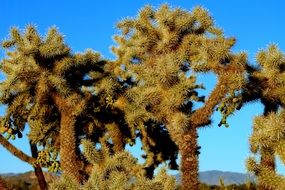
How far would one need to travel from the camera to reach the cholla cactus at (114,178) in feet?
27.1

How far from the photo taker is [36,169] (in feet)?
55.7

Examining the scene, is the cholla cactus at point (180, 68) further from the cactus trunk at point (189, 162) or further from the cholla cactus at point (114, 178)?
the cholla cactus at point (114, 178)

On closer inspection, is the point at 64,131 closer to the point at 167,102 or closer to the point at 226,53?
the point at 167,102

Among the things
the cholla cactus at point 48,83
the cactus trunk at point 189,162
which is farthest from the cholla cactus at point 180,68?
the cholla cactus at point 48,83

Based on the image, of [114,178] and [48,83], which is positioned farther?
[48,83]

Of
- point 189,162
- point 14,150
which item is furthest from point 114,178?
point 14,150

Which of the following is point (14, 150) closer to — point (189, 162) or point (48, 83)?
point (48, 83)

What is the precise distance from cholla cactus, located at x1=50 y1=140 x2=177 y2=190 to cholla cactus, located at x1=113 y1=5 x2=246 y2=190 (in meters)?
3.40

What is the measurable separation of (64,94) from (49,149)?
110 inches

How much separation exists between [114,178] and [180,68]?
657cm

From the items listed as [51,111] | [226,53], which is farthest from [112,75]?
[226,53]

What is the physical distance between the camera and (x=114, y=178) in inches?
335

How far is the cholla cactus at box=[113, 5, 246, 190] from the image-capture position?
1355 cm

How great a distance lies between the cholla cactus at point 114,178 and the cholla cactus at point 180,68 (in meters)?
3.40
